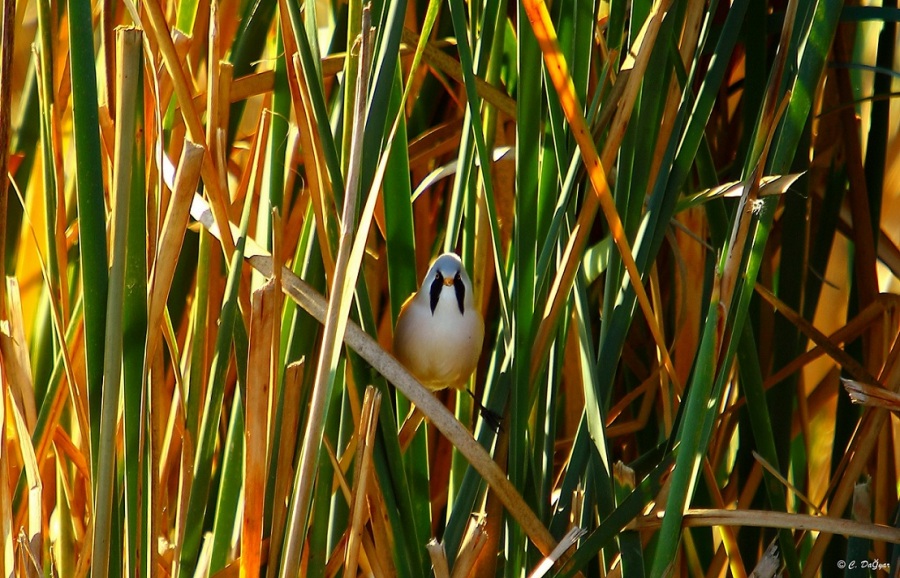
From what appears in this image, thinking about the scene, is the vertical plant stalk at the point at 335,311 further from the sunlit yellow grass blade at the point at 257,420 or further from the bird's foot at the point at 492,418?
the bird's foot at the point at 492,418

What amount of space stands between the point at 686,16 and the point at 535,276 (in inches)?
12.9

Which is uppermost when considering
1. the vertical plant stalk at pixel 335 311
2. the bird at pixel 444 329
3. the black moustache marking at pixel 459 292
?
the vertical plant stalk at pixel 335 311

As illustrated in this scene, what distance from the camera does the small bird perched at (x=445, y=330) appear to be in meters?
1.35

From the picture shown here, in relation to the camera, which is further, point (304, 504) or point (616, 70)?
point (616, 70)

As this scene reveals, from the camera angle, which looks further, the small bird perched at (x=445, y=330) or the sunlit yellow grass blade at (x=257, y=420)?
the small bird perched at (x=445, y=330)

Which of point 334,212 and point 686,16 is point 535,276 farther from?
point 686,16

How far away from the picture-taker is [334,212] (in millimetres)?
955

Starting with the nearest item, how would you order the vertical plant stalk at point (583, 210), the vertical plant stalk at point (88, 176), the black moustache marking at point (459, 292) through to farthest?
the vertical plant stalk at point (88, 176) < the vertical plant stalk at point (583, 210) < the black moustache marking at point (459, 292)

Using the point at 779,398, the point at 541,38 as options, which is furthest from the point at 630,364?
the point at 541,38

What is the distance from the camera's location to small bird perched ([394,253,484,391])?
135cm

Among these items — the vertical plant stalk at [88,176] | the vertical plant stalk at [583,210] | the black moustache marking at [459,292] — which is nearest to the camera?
the vertical plant stalk at [88,176]

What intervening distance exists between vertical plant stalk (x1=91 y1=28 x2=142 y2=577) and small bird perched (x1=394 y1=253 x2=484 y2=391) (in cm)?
54

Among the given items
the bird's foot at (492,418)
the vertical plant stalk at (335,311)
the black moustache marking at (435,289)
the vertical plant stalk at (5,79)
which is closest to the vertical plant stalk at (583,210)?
the bird's foot at (492,418)

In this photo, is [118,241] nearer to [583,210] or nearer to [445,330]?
[583,210]
